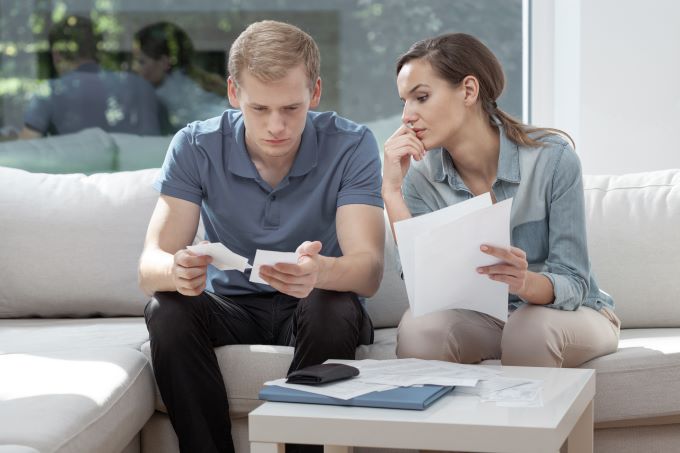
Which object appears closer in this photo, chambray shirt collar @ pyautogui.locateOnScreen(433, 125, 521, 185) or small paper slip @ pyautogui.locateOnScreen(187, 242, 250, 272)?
small paper slip @ pyautogui.locateOnScreen(187, 242, 250, 272)

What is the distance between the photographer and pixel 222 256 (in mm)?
1909

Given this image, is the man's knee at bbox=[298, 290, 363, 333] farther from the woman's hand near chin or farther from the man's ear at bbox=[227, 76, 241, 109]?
the man's ear at bbox=[227, 76, 241, 109]

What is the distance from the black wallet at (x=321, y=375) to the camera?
1.65m

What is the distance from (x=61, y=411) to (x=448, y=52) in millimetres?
1156

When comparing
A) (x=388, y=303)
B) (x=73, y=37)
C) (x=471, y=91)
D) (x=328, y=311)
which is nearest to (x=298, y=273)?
(x=328, y=311)

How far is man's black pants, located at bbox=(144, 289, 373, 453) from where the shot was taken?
82.4 inches

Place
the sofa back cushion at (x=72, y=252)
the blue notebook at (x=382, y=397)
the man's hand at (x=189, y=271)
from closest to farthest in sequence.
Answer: the blue notebook at (x=382, y=397)
the man's hand at (x=189, y=271)
the sofa back cushion at (x=72, y=252)

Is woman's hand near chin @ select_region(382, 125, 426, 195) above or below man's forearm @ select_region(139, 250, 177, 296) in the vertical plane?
above

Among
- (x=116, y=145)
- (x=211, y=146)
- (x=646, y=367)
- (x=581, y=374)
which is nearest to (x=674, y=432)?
(x=646, y=367)

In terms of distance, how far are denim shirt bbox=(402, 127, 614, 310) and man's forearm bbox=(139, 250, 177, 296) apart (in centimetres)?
66

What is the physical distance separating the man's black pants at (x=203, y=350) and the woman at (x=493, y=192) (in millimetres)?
164

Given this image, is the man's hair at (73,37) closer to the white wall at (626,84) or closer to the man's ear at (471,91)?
the white wall at (626,84)

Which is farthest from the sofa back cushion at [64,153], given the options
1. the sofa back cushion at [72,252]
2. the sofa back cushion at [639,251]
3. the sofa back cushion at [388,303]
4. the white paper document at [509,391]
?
the white paper document at [509,391]

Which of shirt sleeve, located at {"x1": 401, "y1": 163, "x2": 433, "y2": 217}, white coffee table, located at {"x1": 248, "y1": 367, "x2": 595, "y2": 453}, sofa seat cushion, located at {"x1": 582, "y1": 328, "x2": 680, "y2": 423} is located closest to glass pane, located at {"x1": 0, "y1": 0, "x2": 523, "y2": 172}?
shirt sleeve, located at {"x1": 401, "y1": 163, "x2": 433, "y2": 217}
